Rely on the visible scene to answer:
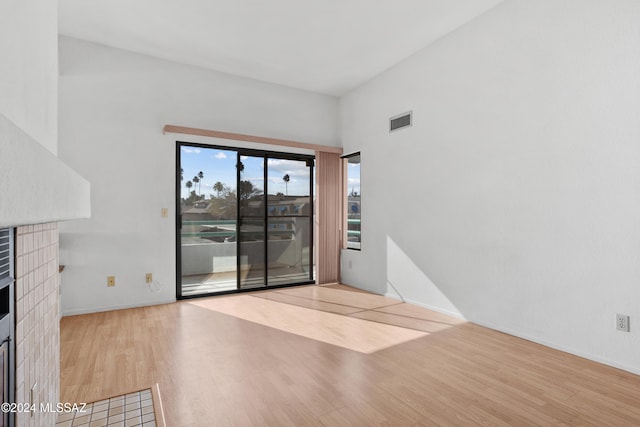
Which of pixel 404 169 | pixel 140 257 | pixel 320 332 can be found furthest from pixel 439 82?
pixel 140 257

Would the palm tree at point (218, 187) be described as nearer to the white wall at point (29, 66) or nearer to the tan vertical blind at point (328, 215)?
the tan vertical blind at point (328, 215)

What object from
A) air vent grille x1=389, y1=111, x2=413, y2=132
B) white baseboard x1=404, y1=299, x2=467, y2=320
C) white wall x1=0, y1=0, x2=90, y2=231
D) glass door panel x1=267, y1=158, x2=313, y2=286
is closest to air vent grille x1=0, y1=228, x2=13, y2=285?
white wall x1=0, y1=0, x2=90, y2=231

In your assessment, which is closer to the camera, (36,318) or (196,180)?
(36,318)

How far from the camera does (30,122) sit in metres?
1.10

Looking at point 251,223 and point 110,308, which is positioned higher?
point 251,223

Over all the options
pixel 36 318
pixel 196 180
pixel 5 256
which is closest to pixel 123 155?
pixel 196 180

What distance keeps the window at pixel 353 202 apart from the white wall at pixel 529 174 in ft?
3.08

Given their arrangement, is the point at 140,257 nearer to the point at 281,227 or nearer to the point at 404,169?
the point at 281,227

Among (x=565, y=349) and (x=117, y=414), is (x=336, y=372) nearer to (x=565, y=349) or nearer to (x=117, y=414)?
(x=117, y=414)

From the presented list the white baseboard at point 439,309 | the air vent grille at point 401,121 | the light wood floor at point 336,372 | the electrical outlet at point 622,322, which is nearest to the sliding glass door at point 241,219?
the light wood floor at point 336,372

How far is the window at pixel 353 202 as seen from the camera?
5277 mm

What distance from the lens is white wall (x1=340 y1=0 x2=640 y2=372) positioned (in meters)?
2.41

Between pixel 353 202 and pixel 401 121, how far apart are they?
62.6 inches

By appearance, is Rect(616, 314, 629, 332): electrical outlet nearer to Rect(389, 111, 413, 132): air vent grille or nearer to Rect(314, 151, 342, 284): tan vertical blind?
Rect(389, 111, 413, 132): air vent grille
